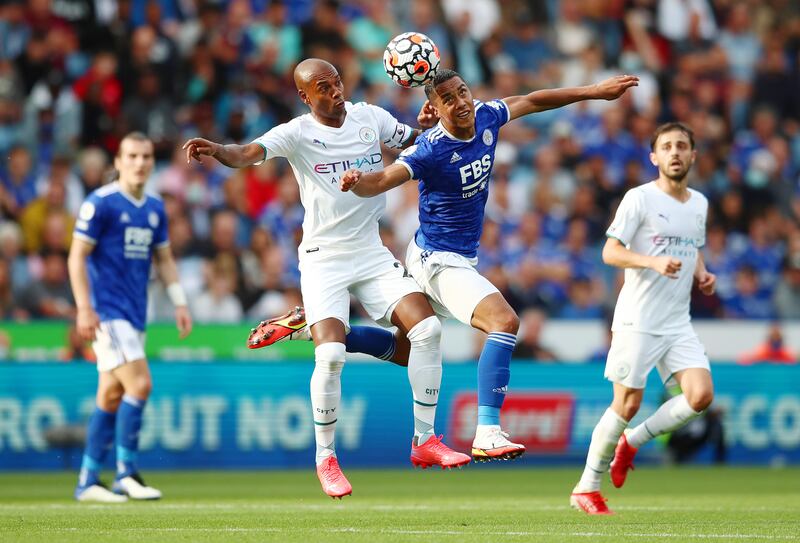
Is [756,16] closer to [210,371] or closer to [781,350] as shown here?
[781,350]

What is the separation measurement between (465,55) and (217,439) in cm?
834

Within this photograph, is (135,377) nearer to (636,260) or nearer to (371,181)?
(371,181)

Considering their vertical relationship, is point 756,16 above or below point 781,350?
above

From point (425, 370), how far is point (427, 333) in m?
0.28

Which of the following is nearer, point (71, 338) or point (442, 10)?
point (71, 338)

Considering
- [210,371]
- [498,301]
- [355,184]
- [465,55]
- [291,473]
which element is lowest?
[291,473]

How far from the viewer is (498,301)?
9086 mm

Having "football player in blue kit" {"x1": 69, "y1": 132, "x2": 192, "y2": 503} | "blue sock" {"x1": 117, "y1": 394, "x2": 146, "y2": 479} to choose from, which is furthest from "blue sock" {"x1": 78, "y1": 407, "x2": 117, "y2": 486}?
"blue sock" {"x1": 117, "y1": 394, "x2": 146, "y2": 479}

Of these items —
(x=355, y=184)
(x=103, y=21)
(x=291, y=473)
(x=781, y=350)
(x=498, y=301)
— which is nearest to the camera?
(x=355, y=184)

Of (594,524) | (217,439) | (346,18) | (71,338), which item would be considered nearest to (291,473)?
(217,439)

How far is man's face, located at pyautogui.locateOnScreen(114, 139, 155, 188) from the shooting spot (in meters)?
11.6

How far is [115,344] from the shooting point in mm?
11328

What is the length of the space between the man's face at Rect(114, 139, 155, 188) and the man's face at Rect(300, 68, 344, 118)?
265 cm

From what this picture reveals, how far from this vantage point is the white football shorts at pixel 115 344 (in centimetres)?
1133
